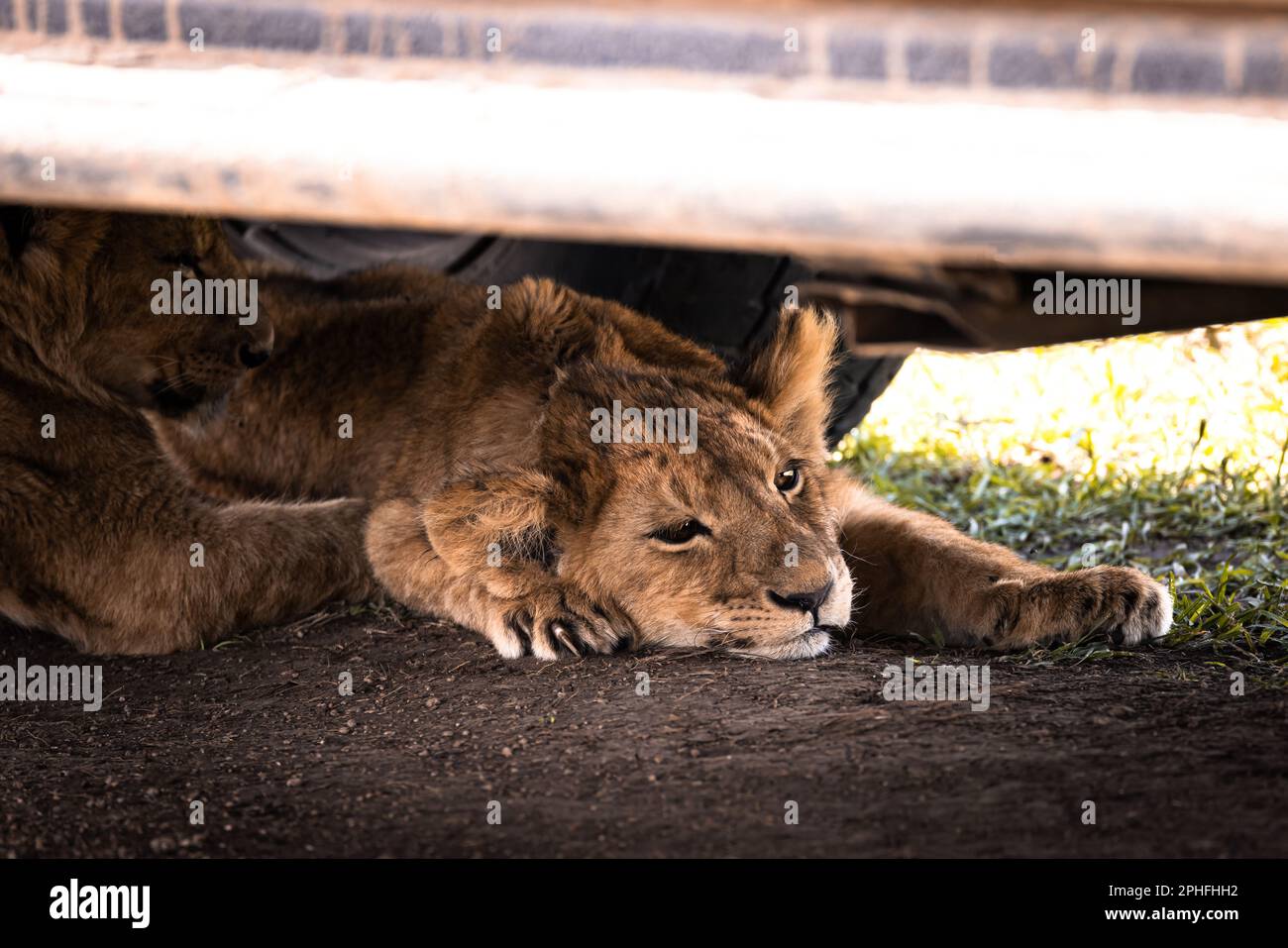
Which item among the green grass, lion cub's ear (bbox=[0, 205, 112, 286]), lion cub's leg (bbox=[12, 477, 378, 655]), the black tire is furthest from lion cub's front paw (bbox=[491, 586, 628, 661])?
lion cub's ear (bbox=[0, 205, 112, 286])

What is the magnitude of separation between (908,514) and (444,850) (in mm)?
1933

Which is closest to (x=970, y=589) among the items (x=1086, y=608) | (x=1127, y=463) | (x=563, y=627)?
(x=1086, y=608)

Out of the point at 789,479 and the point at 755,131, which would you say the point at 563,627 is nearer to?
the point at 789,479

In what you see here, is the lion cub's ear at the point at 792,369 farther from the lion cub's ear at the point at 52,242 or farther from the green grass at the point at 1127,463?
Result: the lion cub's ear at the point at 52,242

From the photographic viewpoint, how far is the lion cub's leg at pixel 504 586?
3.27 m

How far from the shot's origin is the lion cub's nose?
312cm

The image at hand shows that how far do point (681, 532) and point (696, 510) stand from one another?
0.08 metres

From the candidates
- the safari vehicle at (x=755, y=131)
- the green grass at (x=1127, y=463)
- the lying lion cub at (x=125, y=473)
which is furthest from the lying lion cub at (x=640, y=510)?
the safari vehicle at (x=755, y=131)

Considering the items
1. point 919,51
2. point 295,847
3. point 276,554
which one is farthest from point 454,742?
point 919,51

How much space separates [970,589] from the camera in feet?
11.2

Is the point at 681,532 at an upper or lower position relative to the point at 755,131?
lower

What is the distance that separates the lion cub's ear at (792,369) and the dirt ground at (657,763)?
0.64 m

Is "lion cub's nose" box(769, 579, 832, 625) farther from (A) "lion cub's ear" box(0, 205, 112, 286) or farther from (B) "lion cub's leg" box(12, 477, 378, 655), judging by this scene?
(A) "lion cub's ear" box(0, 205, 112, 286)

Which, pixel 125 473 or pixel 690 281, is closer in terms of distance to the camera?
pixel 125 473
